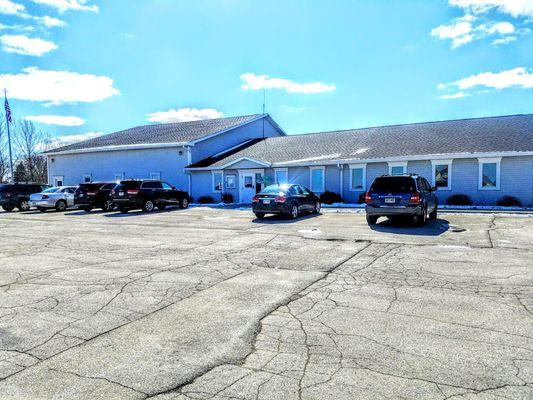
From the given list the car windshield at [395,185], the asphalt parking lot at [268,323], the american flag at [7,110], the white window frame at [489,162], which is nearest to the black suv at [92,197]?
the asphalt parking lot at [268,323]

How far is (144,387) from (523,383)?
10.4 ft

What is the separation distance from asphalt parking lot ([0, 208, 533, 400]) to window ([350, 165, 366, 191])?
1529 centimetres

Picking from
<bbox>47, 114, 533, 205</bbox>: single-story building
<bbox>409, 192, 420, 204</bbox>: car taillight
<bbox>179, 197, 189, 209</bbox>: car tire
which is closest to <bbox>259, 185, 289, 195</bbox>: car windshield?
<bbox>409, 192, 420, 204</bbox>: car taillight

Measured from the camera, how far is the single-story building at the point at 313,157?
72.7 ft

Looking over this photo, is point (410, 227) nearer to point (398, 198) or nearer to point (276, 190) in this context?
point (398, 198)

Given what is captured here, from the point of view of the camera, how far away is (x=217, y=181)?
100.0 feet

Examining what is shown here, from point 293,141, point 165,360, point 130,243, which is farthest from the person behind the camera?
point 293,141

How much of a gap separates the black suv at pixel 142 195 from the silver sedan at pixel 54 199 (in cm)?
494

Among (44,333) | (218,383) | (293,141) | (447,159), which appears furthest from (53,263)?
(293,141)

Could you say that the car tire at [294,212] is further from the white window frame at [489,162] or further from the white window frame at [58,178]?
the white window frame at [58,178]

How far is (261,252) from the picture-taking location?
960 cm

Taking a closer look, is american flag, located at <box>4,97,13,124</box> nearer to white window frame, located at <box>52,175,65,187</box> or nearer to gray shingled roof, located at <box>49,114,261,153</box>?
gray shingled roof, located at <box>49,114,261,153</box>

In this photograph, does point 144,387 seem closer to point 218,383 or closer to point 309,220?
point 218,383

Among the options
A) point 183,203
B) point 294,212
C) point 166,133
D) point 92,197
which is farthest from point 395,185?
point 166,133
